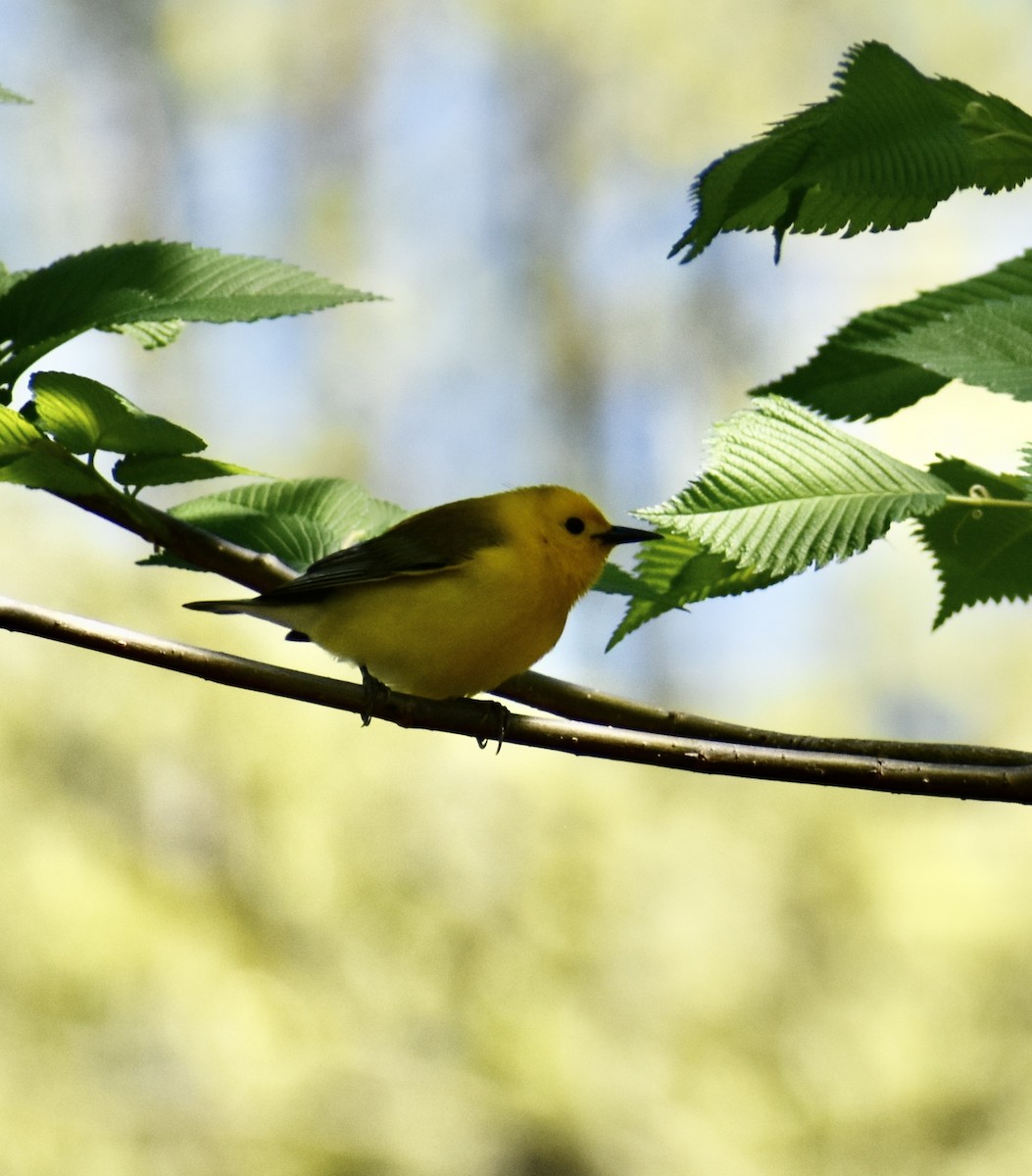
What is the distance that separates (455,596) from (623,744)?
154 centimetres

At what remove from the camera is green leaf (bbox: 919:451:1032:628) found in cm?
120

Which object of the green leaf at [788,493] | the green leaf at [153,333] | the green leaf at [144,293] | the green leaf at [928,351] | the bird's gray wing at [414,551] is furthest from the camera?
the bird's gray wing at [414,551]

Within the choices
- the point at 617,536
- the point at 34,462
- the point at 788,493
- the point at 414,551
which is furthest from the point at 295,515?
the point at 617,536

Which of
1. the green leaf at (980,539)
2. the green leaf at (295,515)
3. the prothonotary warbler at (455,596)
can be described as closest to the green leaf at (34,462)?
the green leaf at (295,515)

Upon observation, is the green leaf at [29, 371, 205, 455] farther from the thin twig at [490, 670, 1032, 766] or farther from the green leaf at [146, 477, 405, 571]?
the thin twig at [490, 670, 1032, 766]

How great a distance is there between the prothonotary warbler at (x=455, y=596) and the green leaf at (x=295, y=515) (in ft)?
2.84

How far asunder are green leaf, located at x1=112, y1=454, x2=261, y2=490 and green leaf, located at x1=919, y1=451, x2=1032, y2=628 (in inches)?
25.9

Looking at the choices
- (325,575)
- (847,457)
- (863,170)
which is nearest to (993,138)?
(863,170)

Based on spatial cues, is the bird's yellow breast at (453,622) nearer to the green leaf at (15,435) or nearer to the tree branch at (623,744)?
the tree branch at (623,744)

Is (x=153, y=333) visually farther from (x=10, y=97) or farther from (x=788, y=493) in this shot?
(x=788, y=493)

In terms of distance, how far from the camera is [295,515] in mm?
1492

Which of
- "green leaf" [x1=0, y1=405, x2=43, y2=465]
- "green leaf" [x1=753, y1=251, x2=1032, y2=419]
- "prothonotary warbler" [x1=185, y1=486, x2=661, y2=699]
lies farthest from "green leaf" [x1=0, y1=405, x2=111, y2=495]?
"prothonotary warbler" [x1=185, y1=486, x2=661, y2=699]

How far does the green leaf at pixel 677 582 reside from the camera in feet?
3.95

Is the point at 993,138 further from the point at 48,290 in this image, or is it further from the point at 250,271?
the point at 48,290
